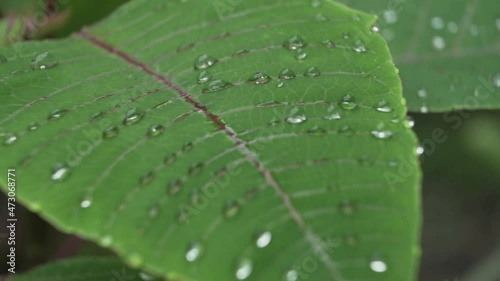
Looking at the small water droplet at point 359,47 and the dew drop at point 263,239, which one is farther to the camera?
the small water droplet at point 359,47

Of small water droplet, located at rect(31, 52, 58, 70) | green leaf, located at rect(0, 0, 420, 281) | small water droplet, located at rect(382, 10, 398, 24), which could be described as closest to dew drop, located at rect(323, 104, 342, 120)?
green leaf, located at rect(0, 0, 420, 281)

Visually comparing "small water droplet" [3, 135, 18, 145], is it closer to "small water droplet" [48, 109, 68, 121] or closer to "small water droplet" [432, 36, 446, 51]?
"small water droplet" [48, 109, 68, 121]

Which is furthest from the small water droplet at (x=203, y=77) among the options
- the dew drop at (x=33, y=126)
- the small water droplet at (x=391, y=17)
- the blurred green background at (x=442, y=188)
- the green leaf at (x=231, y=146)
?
the small water droplet at (x=391, y=17)

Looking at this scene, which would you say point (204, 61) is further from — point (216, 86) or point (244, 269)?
point (244, 269)

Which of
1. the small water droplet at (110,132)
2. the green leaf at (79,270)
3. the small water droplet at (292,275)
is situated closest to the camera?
the small water droplet at (292,275)

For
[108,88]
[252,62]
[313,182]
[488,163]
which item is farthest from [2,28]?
[488,163]

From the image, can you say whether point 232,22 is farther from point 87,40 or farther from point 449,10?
point 449,10

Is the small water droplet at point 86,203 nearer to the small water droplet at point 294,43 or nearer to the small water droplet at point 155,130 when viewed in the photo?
the small water droplet at point 155,130
